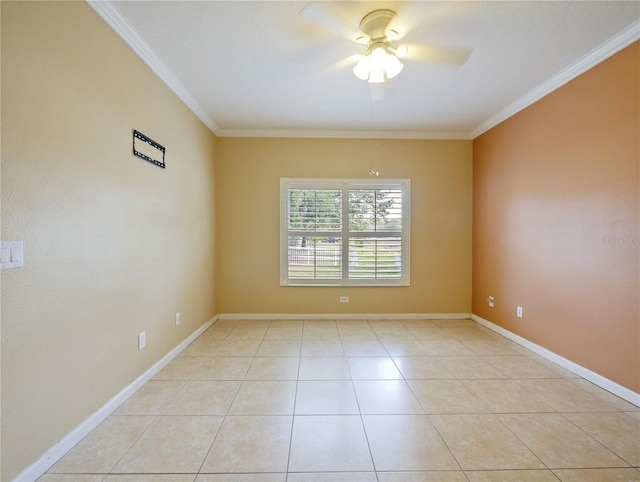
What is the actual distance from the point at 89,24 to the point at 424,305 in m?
4.45

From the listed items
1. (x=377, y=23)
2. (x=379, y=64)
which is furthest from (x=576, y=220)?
(x=377, y=23)

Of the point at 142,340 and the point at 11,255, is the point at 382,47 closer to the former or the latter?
the point at 11,255

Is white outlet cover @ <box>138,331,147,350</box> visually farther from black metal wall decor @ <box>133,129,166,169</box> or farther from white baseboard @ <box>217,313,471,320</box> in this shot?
white baseboard @ <box>217,313,471,320</box>

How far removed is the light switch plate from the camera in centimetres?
125

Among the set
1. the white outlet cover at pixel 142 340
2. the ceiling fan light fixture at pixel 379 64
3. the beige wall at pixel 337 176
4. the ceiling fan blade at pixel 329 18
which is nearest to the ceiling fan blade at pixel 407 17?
the ceiling fan light fixture at pixel 379 64

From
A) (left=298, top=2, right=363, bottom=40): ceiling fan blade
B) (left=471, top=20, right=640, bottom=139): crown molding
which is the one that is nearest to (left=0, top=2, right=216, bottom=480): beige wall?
(left=298, top=2, right=363, bottom=40): ceiling fan blade

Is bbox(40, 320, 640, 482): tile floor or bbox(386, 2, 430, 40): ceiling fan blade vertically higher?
bbox(386, 2, 430, 40): ceiling fan blade

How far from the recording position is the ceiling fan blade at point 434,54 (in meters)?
2.04

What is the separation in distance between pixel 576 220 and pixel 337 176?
8.78 ft

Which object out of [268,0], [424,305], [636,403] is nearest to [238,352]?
[424,305]

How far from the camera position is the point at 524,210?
10.1ft

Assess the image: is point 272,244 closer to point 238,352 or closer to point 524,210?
point 238,352

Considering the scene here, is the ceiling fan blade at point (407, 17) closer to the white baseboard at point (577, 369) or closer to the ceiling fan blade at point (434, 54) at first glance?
the ceiling fan blade at point (434, 54)

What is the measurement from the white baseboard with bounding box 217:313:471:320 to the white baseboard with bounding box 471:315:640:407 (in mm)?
670
